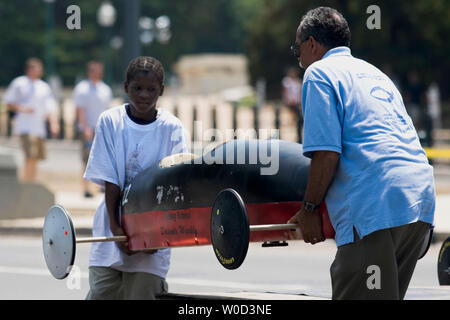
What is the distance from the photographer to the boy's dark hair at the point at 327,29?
13.8 ft

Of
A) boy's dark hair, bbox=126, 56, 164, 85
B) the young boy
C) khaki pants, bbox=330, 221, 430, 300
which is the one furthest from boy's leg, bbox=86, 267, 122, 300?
khaki pants, bbox=330, 221, 430, 300

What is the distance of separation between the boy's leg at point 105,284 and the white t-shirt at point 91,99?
951cm

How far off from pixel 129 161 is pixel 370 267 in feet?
5.29

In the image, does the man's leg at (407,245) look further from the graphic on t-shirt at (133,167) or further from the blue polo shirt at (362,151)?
the graphic on t-shirt at (133,167)

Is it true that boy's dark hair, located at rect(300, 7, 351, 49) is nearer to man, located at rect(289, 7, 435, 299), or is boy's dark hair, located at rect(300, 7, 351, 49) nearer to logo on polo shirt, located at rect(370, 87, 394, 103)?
man, located at rect(289, 7, 435, 299)

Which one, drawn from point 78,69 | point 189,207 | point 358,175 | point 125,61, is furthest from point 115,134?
point 78,69

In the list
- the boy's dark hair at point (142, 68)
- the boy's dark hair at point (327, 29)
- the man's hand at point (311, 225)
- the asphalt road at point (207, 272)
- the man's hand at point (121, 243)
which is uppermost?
the boy's dark hair at point (327, 29)

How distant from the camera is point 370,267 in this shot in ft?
12.9

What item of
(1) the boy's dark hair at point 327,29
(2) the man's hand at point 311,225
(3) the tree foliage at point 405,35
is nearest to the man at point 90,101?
(1) the boy's dark hair at point 327,29

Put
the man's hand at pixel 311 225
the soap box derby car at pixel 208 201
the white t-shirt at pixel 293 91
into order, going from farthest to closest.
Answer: the white t-shirt at pixel 293 91 < the soap box derby car at pixel 208 201 < the man's hand at pixel 311 225

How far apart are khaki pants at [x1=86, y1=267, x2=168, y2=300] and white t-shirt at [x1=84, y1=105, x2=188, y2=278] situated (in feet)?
0.10

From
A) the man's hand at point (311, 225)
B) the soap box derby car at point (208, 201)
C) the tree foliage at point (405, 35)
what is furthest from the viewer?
the tree foliage at point (405, 35)

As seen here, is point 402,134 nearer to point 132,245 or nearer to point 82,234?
point 132,245

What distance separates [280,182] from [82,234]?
754cm
